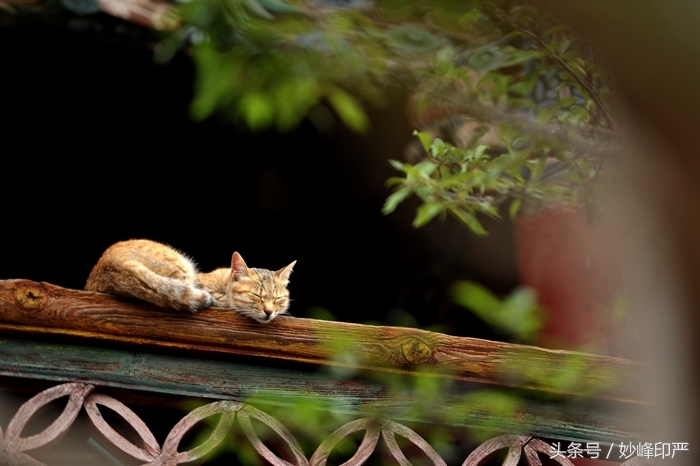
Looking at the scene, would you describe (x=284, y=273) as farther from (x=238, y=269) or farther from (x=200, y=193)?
(x=200, y=193)

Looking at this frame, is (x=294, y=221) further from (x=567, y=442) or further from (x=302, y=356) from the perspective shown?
(x=567, y=442)

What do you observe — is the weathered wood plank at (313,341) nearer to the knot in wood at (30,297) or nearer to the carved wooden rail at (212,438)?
the knot in wood at (30,297)

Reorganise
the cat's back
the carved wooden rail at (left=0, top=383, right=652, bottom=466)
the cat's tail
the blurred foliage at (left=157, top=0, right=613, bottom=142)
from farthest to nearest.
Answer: the cat's back
the cat's tail
the carved wooden rail at (left=0, top=383, right=652, bottom=466)
the blurred foliage at (left=157, top=0, right=613, bottom=142)

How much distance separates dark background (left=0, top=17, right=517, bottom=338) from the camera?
3.91 m

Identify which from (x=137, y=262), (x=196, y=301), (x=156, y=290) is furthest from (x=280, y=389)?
(x=137, y=262)

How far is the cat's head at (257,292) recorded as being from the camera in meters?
2.75

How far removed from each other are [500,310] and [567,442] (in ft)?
2.81

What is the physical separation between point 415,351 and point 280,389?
1.60ft

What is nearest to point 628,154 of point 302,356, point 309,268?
point 302,356

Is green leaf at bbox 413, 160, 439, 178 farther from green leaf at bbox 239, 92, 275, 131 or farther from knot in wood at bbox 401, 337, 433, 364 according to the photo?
green leaf at bbox 239, 92, 275, 131

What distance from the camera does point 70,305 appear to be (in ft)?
7.76

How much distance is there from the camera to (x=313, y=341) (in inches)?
98.7

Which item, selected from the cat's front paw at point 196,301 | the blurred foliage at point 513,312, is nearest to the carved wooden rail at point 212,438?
the cat's front paw at point 196,301

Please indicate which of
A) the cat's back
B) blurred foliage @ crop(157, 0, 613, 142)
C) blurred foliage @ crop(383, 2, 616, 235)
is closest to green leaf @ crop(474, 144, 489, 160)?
blurred foliage @ crop(383, 2, 616, 235)
